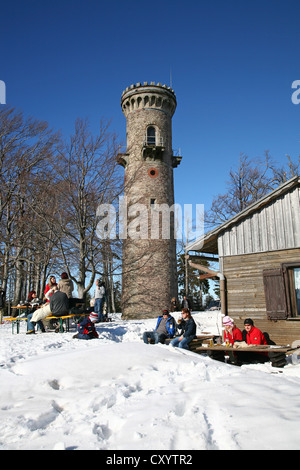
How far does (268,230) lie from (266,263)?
109cm

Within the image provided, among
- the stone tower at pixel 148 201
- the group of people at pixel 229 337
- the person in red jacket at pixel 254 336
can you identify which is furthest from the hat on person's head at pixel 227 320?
the stone tower at pixel 148 201

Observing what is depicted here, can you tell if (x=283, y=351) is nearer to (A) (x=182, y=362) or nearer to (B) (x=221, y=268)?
(A) (x=182, y=362)

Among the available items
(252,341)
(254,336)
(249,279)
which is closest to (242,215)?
(249,279)

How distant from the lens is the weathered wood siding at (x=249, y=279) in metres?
11.1

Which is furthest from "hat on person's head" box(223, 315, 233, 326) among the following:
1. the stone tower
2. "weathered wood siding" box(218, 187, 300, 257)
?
the stone tower

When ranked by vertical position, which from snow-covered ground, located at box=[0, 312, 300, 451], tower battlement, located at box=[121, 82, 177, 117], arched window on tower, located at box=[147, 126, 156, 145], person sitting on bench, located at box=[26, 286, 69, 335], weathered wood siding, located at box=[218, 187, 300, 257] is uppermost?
tower battlement, located at box=[121, 82, 177, 117]

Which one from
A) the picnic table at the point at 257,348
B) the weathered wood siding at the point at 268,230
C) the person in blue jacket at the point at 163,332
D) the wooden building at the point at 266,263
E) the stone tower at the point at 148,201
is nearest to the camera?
the picnic table at the point at 257,348

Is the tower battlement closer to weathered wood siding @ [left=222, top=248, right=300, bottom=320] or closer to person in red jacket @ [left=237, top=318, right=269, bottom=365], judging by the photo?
weathered wood siding @ [left=222, top=248, right=300, bottom=320]

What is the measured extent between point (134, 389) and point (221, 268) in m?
7.94

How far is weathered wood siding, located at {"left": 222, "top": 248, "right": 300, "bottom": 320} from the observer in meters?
11.1

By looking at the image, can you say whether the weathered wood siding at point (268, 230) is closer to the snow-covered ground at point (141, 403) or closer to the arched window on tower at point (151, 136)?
the snow-covered ground at point (141, 403)

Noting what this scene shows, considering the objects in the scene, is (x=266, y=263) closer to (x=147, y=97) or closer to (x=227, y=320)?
(x=227, y=320)

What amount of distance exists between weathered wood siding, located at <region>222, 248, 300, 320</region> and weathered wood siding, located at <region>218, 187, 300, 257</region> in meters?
Answer: 0.22
